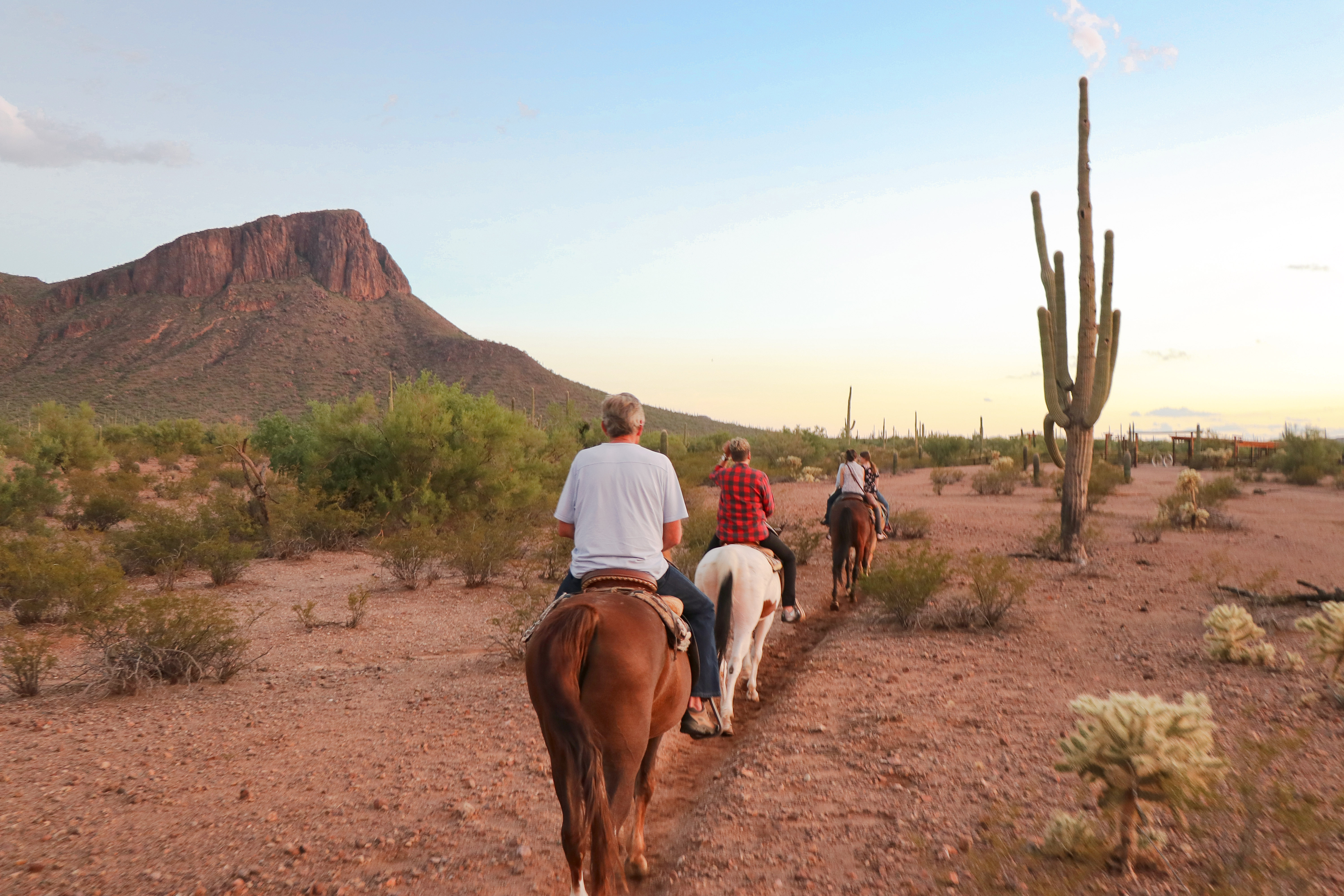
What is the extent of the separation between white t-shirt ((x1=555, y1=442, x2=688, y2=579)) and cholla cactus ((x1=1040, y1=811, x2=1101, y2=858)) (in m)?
2.17

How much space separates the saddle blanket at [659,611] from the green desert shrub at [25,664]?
214 inches

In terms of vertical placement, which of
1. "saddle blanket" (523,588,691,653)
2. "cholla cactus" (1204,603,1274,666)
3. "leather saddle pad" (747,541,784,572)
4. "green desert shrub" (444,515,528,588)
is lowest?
"green desert shrub" (444,515,528,588)

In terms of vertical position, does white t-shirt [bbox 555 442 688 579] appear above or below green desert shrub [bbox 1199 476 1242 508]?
above

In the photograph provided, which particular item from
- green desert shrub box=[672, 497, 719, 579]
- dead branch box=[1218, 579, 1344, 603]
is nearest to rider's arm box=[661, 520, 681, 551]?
green desert shrub box=[672, 497, 719, 579]

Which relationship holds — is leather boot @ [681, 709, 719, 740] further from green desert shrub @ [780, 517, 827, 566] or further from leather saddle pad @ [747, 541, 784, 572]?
green desert shrub @ [780, 517, 827, 566]

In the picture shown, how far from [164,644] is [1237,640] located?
A: 960 centimetres

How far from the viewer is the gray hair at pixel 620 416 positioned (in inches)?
153

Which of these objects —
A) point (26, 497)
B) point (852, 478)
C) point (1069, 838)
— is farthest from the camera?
point (26, 497)

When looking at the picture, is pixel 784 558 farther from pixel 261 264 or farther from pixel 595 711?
pixel 261 264

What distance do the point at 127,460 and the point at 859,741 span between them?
31.0 meters

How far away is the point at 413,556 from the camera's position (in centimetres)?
1170

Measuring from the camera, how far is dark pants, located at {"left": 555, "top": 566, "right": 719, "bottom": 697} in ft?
13.9

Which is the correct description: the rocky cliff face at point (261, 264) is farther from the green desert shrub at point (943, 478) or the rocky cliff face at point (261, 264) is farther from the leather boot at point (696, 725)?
the leather boot at point (696, 725)

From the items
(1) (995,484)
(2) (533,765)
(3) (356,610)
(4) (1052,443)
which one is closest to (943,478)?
(1) (995,484)
